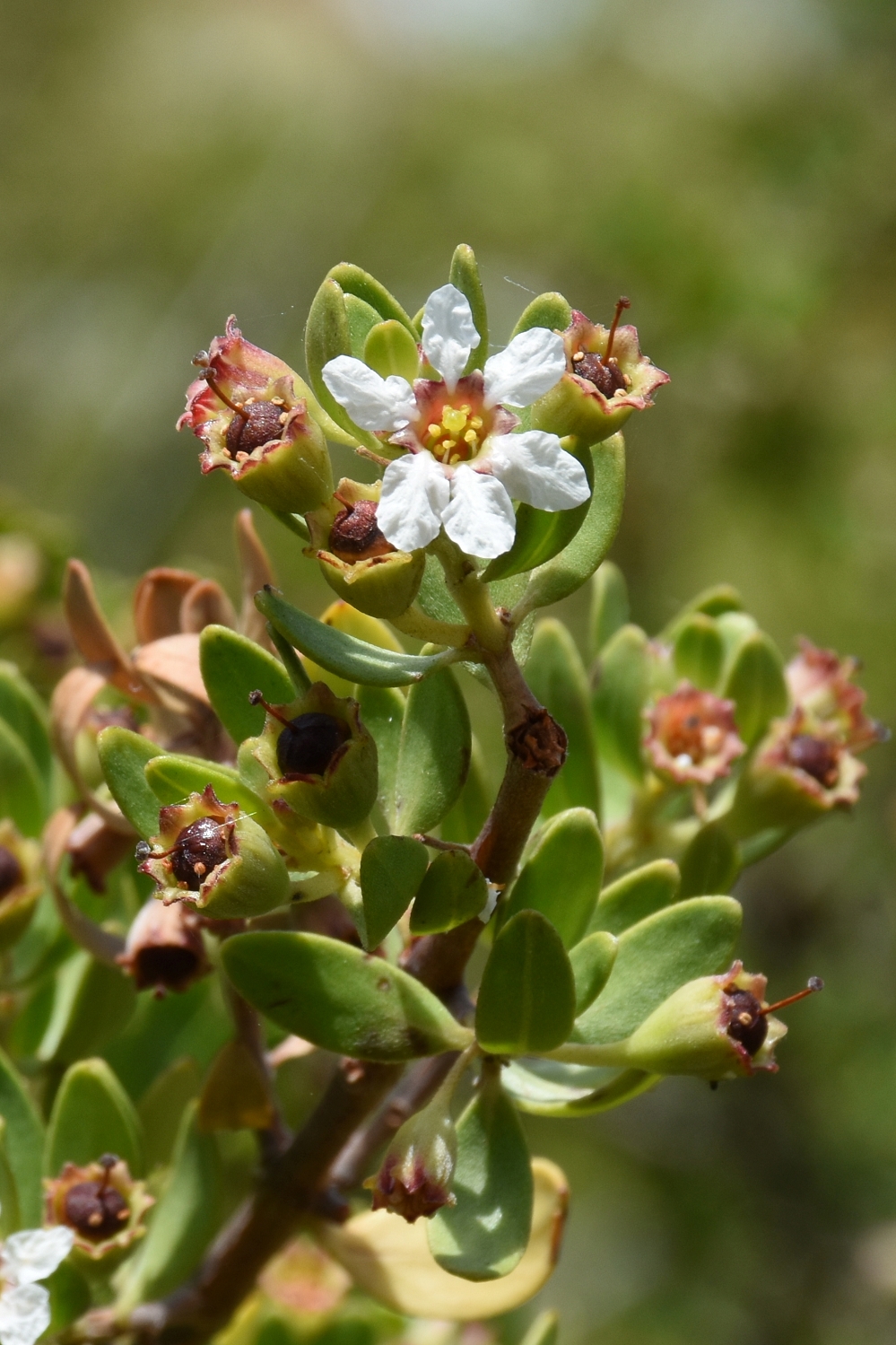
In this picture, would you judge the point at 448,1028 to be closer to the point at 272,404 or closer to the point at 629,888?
the point at 629,888

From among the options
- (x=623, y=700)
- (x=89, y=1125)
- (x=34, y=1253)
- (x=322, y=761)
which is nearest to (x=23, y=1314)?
(x=34, y=1253)

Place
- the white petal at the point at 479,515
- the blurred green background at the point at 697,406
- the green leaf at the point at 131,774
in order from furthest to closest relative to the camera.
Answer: the blurred green background at the point at 697,406, the green leaf at the point at 131,774, the white petal at the point at 479,515

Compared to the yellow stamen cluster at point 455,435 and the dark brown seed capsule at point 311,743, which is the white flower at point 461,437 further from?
the dark brown seed capsule at point 311,743

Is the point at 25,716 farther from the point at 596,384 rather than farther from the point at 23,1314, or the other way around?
the point at 596,384

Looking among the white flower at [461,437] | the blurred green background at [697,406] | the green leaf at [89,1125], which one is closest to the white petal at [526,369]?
the white flower at [461,437]

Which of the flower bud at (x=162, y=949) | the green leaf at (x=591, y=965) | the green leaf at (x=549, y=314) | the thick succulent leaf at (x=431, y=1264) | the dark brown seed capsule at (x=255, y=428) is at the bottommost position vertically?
the thick succulent leaf at (x=431, y=1264)

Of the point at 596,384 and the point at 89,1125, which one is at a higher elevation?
the point at 596,384

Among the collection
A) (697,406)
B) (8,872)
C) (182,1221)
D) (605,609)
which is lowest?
(182,1221)

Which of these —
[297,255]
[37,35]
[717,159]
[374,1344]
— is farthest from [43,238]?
[374,1344]
